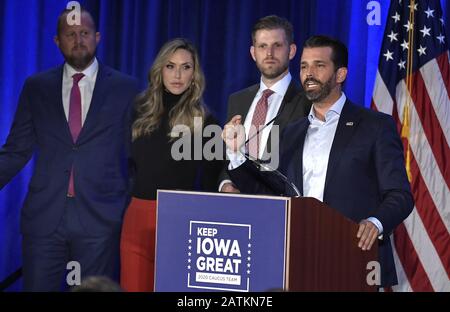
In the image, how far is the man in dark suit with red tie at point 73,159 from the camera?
188 inches

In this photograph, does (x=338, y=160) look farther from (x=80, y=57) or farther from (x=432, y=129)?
(x=80, y=57)

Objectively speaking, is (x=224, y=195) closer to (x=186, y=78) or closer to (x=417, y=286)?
(x=186, y=78)

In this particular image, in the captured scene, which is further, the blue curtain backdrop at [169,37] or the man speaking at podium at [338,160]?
the blue curtain backdrop at [169,37]

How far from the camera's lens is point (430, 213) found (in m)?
5.20

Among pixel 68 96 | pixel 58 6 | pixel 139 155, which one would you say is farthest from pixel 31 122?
pixel 58 6

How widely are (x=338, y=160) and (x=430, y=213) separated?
1.63 m

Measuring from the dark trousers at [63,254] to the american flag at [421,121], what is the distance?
1.94 metres

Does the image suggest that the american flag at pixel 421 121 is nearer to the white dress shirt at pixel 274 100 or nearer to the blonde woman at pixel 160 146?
the white dress shirt at pixel 274 100

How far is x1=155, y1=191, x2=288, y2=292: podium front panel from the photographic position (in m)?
3.00

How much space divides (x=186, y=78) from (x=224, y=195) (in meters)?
1.79

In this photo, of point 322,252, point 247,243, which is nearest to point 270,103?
point 322,252

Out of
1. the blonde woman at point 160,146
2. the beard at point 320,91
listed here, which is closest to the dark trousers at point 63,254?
the blonde woman at point 160,146

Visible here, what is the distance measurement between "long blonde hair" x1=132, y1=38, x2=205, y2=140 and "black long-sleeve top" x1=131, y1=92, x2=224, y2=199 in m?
0.04
